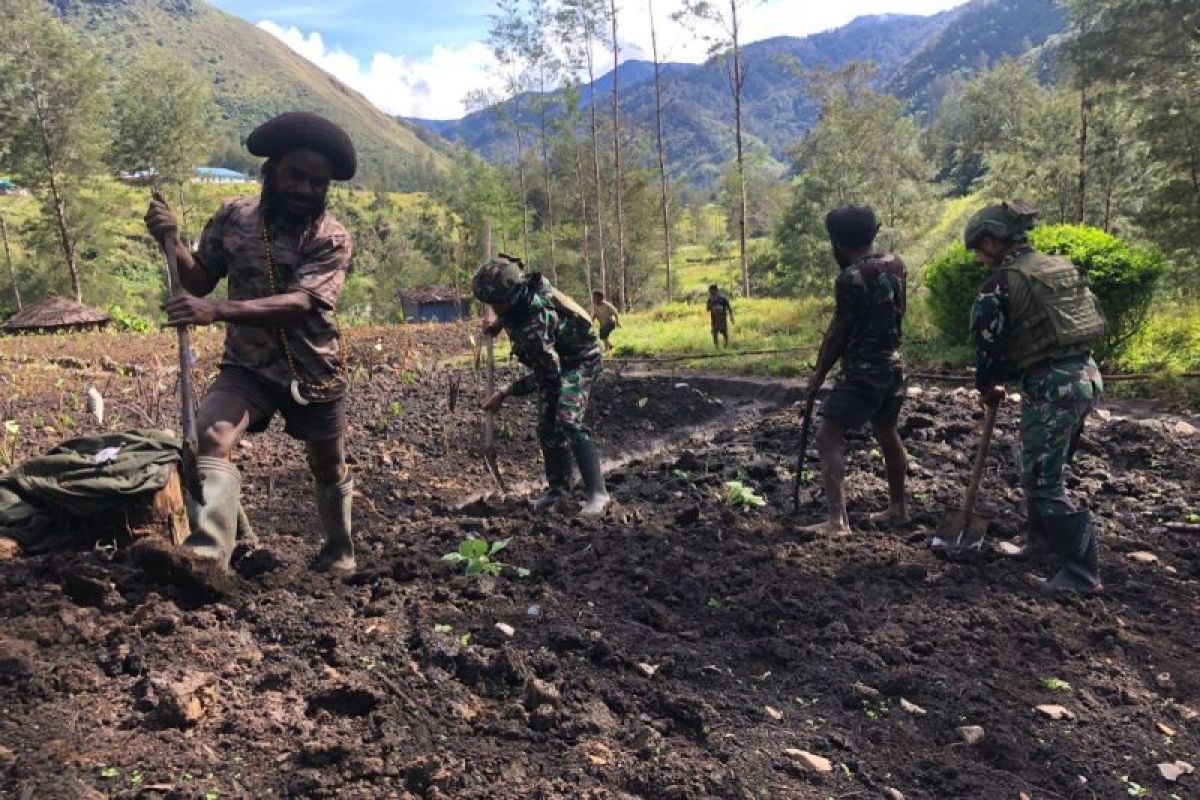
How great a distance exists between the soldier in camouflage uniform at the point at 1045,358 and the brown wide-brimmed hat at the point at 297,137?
3.09 metres

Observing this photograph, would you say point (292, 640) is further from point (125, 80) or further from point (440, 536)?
point (125, 80)

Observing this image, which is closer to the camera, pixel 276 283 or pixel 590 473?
pixel 276 283

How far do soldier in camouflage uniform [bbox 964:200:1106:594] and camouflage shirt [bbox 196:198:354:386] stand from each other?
3109 millimetres

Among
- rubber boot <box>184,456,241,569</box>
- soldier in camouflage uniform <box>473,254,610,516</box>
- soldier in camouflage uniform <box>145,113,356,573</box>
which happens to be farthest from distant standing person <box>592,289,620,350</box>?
rubber boot <box>184,456,241,569</box>

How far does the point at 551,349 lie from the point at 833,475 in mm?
1912

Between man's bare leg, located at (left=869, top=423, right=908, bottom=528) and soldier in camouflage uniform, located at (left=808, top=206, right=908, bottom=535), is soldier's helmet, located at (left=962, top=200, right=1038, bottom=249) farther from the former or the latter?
man's bare leg, located at (left=869, top=423, right=908, bottom=528)

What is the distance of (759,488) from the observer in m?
5.86

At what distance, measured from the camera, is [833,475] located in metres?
4.73

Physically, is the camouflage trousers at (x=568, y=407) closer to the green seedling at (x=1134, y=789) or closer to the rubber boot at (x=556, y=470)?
the rubber boot at (x=556, y=470)

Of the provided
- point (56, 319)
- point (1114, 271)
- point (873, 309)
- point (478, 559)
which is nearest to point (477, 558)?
point (478, 559)

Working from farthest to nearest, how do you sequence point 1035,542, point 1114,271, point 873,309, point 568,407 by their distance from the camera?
point 1114,271
point 568,407
point 873,309
point 1035,542

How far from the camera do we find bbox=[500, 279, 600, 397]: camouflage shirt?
16.9 ft

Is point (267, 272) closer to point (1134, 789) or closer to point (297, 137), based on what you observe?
point (297, 137)

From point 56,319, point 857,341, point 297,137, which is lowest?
point 857,341
